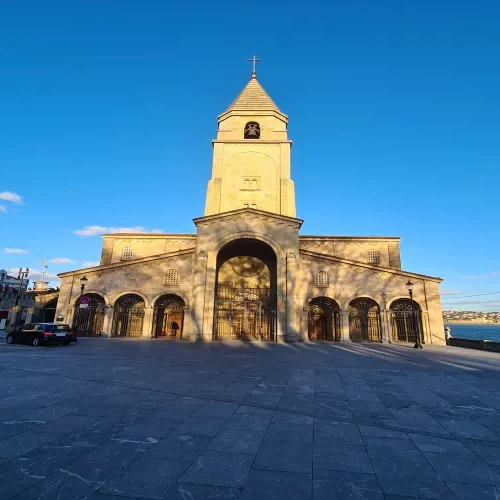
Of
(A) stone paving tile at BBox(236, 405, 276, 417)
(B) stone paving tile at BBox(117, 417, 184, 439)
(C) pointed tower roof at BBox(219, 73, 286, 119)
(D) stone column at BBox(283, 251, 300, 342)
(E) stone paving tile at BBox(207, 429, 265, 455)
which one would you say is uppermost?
(C) pointed tower roof at BBox(219, 73, 286, 119)

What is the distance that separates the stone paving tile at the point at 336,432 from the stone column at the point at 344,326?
66.9 feet

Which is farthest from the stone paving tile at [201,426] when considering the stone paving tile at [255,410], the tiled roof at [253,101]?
the tiled roof at [253,101]

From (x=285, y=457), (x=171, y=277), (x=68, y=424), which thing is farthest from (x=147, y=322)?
(x=285, y=457)

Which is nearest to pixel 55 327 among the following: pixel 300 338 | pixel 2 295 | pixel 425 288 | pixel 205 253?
pixel 205 253

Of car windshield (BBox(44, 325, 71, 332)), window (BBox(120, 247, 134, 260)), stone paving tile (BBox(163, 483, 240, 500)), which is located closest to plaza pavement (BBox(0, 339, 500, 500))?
stone paving tile (BBox(163, 483, 240, 500))

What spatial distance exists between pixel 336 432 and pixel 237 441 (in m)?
1.67

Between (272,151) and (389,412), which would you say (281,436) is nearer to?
(389,412)

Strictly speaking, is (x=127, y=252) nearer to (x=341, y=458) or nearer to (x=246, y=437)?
(x=246, y=437)

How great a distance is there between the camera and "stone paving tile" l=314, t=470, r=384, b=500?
3088mm

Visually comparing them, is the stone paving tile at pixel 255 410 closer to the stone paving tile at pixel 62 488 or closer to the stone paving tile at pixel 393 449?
the stone paving tile at pixel 393 449

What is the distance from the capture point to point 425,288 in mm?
25406

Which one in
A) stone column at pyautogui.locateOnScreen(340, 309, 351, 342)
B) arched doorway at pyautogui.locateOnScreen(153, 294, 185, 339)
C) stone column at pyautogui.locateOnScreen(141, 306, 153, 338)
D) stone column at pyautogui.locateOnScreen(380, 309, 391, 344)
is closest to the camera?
stone column at pyautogui.locateOnScreen(340, 309, 351, 342)

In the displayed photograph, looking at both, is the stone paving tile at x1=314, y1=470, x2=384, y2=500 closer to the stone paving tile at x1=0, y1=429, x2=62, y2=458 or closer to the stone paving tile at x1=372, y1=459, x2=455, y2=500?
the stone paving tile at x1=372, y1=459, x2=455, y2=500

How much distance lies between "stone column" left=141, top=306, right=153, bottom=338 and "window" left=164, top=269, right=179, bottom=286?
258 centimetres
